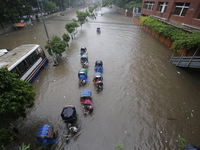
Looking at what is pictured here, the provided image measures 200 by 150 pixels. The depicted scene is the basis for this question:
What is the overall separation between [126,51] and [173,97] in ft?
30.1

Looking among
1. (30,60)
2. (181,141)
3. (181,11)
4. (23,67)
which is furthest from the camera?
(181,11)

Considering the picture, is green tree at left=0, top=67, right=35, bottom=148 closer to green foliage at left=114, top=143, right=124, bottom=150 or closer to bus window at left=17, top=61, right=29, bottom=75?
bus window at left=17, top=61, right=29, bottom=75

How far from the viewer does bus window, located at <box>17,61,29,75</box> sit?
8156 mm

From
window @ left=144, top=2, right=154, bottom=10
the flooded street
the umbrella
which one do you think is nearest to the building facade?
window @ left=144, top=2, right=154, bottom=10

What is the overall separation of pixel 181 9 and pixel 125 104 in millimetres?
18205

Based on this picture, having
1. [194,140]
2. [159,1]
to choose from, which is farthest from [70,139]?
[159,1]

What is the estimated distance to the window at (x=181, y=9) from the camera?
15.0 metres

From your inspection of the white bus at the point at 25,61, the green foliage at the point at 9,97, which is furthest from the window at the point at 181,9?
the green foliage at the point at 9,97

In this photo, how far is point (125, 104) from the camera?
775 cm

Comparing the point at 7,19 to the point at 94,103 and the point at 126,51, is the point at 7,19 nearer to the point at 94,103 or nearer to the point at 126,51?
the point at 126,51

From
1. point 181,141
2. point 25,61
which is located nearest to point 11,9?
point 25,61

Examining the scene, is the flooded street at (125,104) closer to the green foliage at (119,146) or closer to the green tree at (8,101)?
the green foliage at (119,146)

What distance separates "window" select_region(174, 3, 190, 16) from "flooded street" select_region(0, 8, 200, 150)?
781 cm

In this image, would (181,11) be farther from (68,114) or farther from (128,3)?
(128,3)
